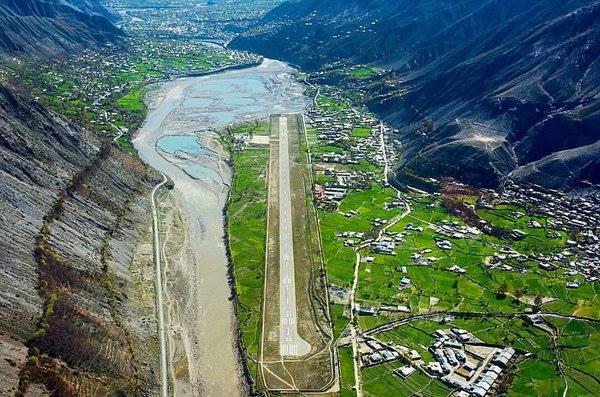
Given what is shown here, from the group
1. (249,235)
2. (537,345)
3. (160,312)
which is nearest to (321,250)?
(249,235)

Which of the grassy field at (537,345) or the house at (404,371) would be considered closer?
the grassy field at (537,345)

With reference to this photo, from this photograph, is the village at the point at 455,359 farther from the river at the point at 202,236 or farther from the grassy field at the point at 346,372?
the river at the point at 202,236

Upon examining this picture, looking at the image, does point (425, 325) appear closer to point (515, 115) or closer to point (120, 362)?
point (120, 362)

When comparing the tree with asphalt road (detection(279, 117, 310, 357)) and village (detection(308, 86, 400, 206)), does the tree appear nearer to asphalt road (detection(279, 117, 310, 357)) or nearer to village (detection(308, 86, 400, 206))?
asphalt road (detection(279, 117, 310, 357))

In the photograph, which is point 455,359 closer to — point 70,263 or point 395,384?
point 395,384

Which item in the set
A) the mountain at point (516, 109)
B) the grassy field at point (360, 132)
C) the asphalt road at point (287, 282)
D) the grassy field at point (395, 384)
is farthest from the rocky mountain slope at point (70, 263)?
the mountain at point (516, 109)

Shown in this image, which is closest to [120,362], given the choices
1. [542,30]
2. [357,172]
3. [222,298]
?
[222,298]
